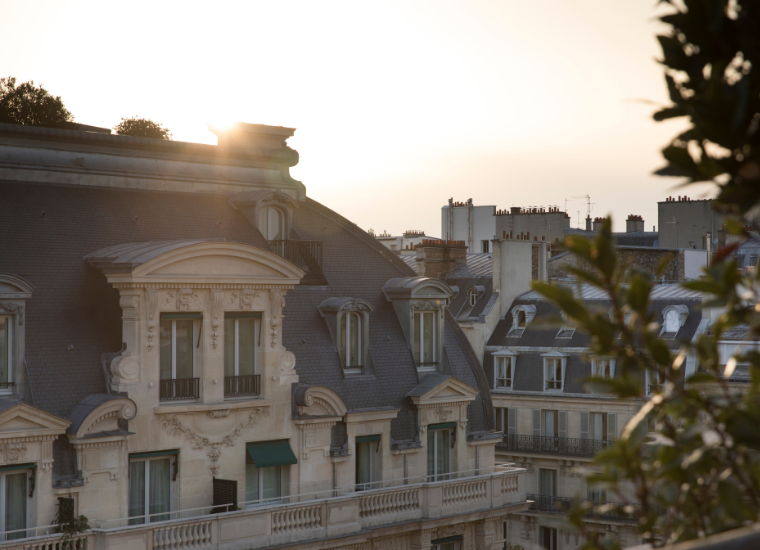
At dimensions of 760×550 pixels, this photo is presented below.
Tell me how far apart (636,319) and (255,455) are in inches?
743

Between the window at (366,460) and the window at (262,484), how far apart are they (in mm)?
2314

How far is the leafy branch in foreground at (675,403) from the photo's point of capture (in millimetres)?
4117

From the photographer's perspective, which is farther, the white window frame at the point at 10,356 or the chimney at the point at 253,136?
the chimney at the point at 253,136

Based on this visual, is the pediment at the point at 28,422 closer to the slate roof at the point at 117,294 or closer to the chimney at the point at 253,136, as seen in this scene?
the slate roof at the point at 117,294

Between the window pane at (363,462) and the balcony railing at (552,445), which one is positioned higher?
the window pane at (363,462)

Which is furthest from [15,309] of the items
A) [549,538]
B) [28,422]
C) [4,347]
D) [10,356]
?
[549,538]

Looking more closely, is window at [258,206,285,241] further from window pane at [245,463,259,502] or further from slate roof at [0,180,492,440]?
window pane at [245,463,259,502]

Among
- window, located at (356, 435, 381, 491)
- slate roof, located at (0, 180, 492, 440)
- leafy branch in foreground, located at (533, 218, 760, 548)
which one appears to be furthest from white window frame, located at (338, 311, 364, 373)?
leafy branch in foreground, located at (533, 218, 760, 548)

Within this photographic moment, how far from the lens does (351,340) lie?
2486 cm

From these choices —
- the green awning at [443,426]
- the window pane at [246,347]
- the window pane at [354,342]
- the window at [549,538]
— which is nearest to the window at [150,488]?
the window pane at [246,347]

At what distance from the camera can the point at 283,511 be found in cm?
2177

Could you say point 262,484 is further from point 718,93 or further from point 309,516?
point 718,93

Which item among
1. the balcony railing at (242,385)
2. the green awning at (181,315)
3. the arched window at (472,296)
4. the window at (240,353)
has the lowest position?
the balcony railing at (242,385)

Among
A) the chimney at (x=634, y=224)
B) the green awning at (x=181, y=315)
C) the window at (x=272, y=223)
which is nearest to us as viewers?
the green awning at (x=181, y=315)
